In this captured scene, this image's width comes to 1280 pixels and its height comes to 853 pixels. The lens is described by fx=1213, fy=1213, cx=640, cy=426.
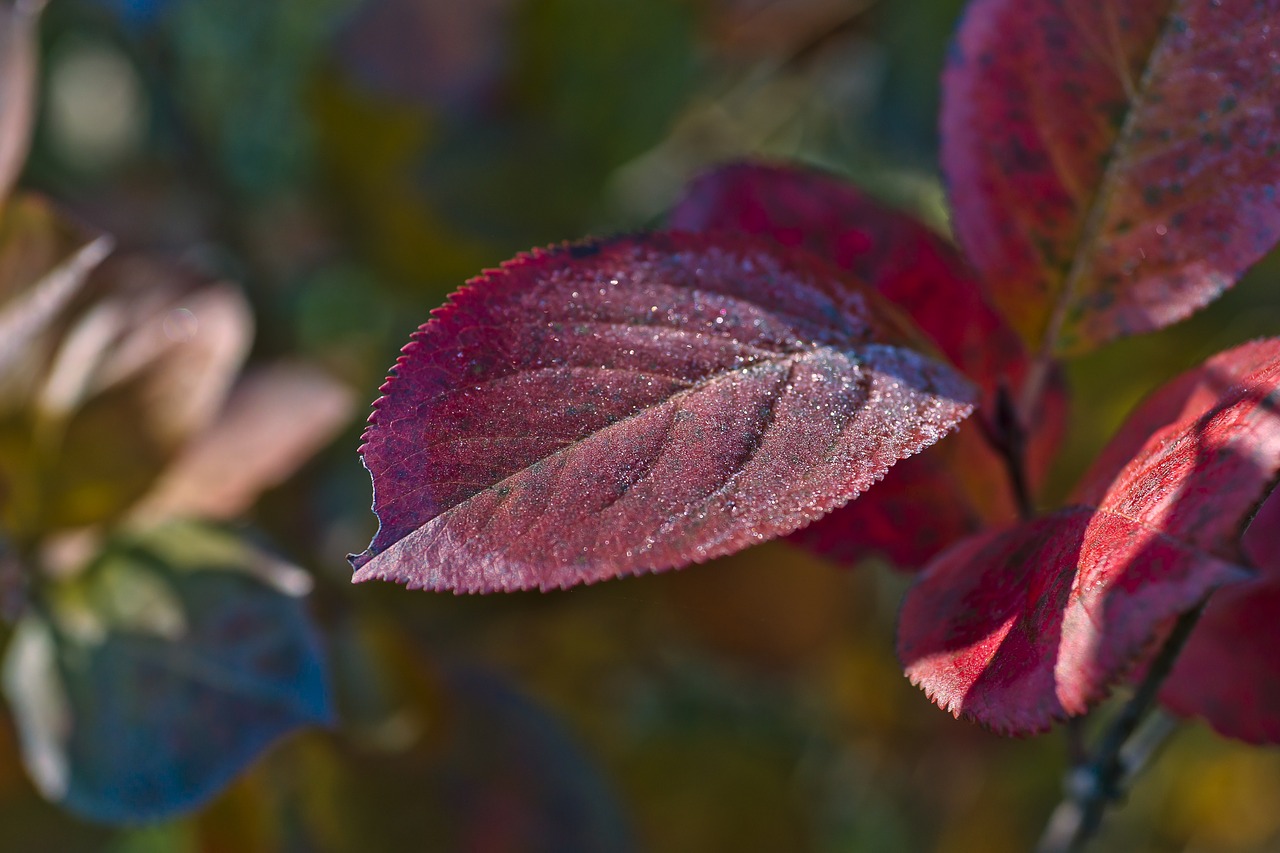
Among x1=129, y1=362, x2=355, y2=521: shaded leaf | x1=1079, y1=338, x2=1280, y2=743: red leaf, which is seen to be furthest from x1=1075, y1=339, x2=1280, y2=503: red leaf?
x1=129, y1=362, x2=355, y2=521: shaded leaf

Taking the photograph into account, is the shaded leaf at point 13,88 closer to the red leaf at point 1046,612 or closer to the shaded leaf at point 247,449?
the shaded leaf at point 247,449

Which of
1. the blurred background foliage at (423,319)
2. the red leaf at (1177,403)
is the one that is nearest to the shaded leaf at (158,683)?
the blurred background foliage at (423,319)

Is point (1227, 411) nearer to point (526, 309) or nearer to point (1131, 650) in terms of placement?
point (1131, 650)

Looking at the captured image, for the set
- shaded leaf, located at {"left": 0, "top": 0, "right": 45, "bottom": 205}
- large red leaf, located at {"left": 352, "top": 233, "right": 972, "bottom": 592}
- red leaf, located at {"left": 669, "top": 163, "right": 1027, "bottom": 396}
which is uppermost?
shaded leaf, located at {"left": 0, "top": 0, "right": 45, "bottom": 205}

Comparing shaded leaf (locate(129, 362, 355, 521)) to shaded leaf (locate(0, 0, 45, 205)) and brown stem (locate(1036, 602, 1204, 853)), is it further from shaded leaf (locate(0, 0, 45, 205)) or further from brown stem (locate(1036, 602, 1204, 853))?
brown stem (locate(1036, 602, 1204, 853))

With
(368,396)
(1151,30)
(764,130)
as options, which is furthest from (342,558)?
(764,130)
